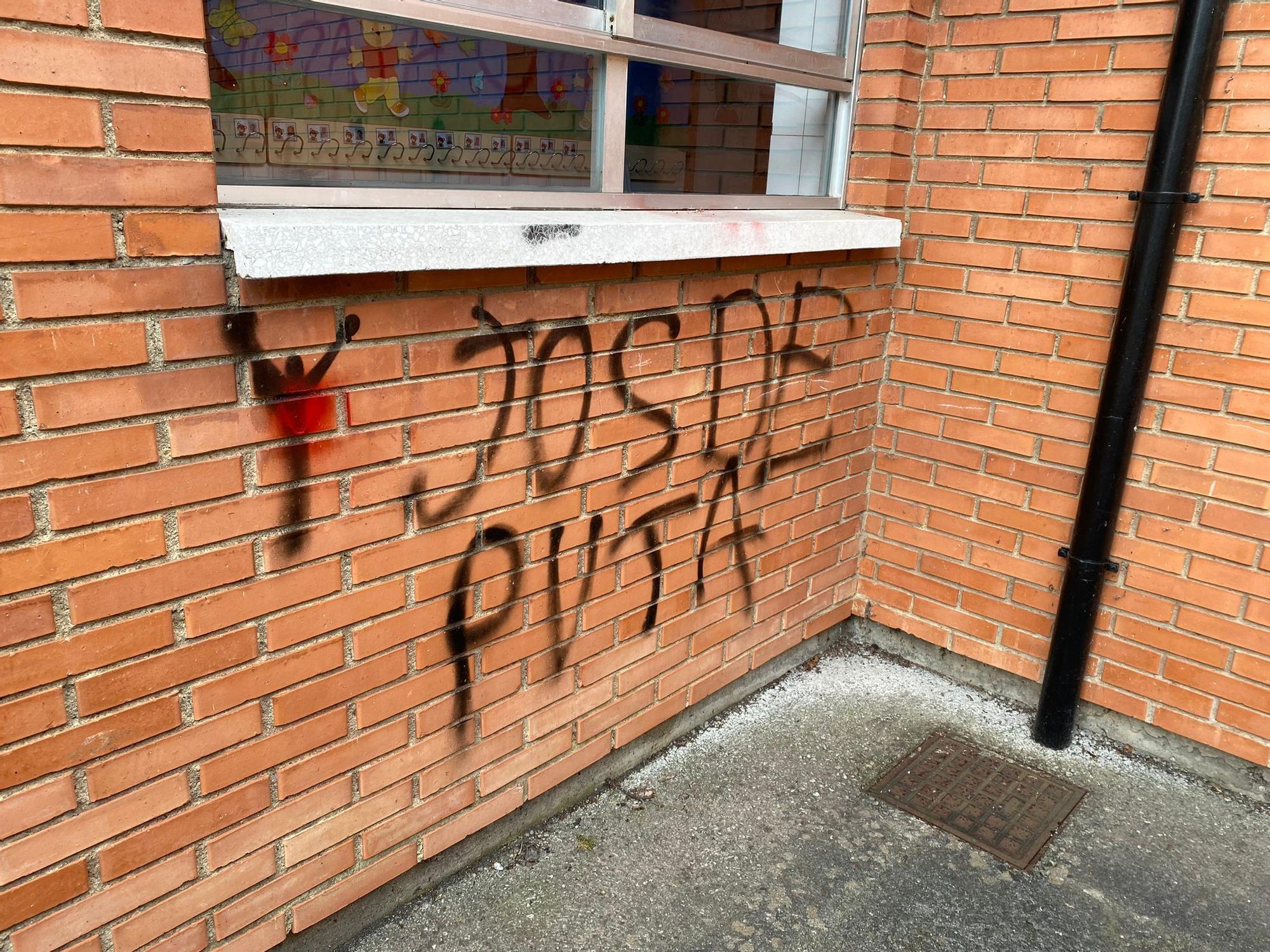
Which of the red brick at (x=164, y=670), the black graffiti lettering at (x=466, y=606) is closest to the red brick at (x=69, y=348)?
the red brick at (x=164, y=670)

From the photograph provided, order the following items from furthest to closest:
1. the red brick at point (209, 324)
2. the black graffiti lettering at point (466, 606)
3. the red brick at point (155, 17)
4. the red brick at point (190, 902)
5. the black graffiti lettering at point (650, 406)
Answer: the black graffiti lettering at point (650, 406) < the black graffiti lettering at point (466, 606) < the red brick at point (190, 902) < the red brick at point (209, 324) < the red brick at point (155, 17)

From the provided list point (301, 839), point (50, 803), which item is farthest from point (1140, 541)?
point (50, 803)

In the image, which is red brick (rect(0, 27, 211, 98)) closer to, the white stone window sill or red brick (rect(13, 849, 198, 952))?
the white stone window sill

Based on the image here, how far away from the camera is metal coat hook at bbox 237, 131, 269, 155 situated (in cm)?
188

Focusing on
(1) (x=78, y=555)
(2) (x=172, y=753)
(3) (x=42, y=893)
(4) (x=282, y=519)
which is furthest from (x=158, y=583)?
(3) (x=42, y=893)

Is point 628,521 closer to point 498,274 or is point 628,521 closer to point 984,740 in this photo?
point 498,274

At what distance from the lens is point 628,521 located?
106 inches

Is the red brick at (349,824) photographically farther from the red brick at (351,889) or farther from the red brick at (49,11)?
the red brick at (49,11)

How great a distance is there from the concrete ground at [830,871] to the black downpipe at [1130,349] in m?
0.31

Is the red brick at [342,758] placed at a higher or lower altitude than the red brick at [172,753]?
lower

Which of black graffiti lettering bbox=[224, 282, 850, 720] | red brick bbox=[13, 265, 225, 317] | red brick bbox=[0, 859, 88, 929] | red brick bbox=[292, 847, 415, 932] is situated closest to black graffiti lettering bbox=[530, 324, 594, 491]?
black graffiti lettering bbox=[224, 282, 850, 720]

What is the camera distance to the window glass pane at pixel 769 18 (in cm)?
263

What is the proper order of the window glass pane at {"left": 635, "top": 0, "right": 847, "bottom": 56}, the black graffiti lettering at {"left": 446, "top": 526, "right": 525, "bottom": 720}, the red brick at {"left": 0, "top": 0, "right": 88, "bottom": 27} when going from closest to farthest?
the red brick at {"left": 0, "top": 0, "right": 88, "bottom": 27} → the black graffiti lettering at {"left": 446, "top": 526, "right": 525, "bottom": 720} → the window glass pane at {"left": 635, "top": 0, "right": 847, "bottom": 56}

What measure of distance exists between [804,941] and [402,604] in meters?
1.32
